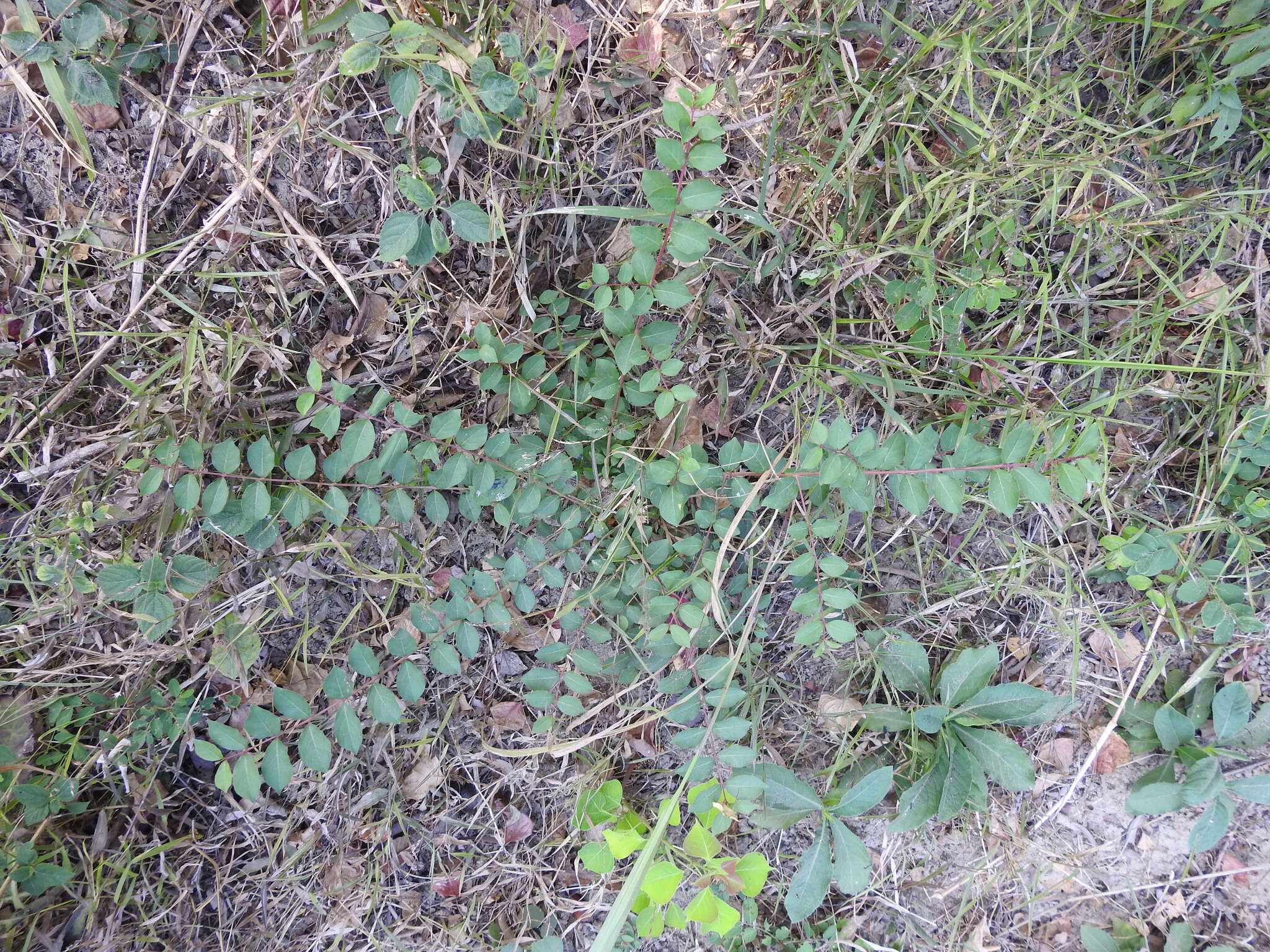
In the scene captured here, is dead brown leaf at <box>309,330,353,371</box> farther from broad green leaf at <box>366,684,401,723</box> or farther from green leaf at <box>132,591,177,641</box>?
broad green leaf at <box>366,684,401,723</box>

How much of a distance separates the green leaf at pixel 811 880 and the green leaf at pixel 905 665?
53cm

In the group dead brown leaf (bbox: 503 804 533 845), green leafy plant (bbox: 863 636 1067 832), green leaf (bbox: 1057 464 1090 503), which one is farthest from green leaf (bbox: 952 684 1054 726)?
dead brown leaf (bbox: 503 804 533 845)

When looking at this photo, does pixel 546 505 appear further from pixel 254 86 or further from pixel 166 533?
pixel 254 86

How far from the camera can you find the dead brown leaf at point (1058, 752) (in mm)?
2375

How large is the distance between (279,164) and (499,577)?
1414 millimetres

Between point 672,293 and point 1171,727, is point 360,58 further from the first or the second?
point 1171,727

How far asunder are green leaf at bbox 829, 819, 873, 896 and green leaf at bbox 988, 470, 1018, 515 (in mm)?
1046

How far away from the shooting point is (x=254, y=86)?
1.97m

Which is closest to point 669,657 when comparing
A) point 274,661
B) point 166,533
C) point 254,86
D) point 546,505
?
point 546,505

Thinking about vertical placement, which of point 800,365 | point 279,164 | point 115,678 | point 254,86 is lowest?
point 115,678

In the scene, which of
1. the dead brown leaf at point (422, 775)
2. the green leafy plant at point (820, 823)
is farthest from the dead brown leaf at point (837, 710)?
the dead brown leaf at point (422, 775)

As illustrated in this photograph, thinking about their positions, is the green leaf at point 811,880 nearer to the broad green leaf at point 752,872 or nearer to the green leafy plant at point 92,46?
the broad green leaf at point 752,872

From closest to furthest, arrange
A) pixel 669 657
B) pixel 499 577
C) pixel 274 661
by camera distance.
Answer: pixel 669 657, pixel 499 577, pixel 274 661

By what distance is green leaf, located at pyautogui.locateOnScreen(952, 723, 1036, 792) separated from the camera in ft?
6.51
